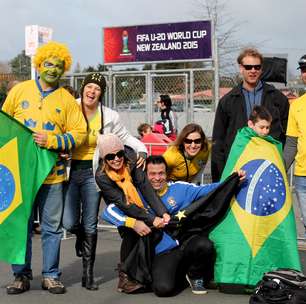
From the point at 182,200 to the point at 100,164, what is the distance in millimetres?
797

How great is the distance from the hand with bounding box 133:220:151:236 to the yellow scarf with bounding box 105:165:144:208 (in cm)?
16

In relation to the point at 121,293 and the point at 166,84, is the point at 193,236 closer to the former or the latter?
the point at 121,293

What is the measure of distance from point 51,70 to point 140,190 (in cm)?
128

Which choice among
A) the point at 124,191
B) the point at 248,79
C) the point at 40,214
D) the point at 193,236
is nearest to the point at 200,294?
the point at 193,236

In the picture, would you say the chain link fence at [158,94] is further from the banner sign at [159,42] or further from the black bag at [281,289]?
the black bag at [281,289]

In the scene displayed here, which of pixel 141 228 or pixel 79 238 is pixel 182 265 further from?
pixel 79 238

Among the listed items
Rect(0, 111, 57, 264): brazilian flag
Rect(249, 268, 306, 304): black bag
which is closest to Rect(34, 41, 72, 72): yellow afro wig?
Rect(0, 111, 57, 264): brazilian flag

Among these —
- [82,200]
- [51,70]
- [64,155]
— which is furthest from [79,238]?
[51,70]

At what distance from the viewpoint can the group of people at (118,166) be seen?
5.52 metres

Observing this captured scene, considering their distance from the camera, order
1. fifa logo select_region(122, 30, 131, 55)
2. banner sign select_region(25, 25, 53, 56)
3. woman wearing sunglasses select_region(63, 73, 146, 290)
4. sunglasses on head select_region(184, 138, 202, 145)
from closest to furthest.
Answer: woman wearing sunglasses select_region(63, 73, 146, 290), sunglasses on head select_region(184, 138, 202, 145), banner sign select_region(25, 25, 53, 56), fifa logo select_region(122, 30, 131, 55)

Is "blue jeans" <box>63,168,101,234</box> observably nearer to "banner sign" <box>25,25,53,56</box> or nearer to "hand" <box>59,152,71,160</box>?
"hand" <box>59,152,71,160</box>

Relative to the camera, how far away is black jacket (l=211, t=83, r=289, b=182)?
582cm

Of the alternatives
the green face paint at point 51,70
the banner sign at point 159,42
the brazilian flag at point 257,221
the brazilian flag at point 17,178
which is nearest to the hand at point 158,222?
the brazilian flag at point 257,221

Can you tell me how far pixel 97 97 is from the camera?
18.9ft
